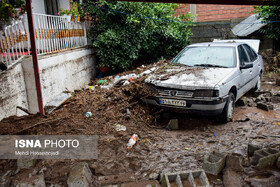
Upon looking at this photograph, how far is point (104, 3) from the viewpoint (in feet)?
29.3

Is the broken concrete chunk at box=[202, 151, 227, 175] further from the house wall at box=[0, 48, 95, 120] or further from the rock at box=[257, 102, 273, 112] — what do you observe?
the house wall at box=[0, 48, 95, 120]

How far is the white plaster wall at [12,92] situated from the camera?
4473 millimetres

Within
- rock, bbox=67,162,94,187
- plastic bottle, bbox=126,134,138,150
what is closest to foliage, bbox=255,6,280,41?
plastic bottle, bbox=126,134,138,150

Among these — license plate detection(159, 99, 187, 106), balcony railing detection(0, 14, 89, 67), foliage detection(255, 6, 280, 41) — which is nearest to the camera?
license plate detection(159, 99, 187, 106)

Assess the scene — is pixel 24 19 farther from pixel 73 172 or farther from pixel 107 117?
pixel 73 172

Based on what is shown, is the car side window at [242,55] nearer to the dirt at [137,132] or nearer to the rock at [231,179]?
the dirt at [137,132]

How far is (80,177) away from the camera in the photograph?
3.03 meters

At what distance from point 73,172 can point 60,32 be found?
5.39 meters

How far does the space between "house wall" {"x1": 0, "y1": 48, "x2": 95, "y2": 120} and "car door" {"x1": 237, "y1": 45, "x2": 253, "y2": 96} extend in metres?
4.83

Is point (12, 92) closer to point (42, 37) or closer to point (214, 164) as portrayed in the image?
point (42, 37)

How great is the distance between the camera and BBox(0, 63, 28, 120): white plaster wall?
4473 mm

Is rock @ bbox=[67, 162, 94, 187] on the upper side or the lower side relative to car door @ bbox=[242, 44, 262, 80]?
lower

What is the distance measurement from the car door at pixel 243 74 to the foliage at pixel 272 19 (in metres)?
5.31

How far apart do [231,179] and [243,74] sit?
3.28 m
